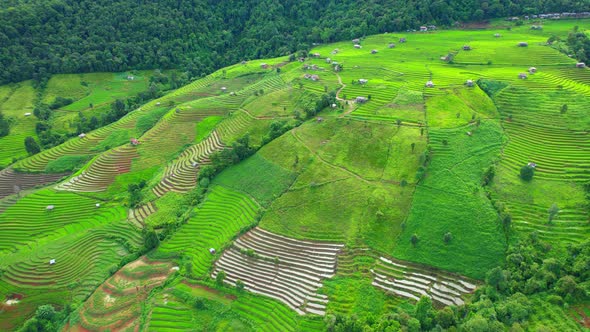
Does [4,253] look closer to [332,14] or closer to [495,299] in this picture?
[495,299]

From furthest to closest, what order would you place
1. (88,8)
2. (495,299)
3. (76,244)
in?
(88,8)
(76,244)
(495,299)

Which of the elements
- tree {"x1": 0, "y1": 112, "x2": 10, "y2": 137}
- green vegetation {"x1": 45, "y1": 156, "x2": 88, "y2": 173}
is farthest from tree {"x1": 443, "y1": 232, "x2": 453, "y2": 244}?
tree {"x1": 0, "y1": 112, "x2": 10, "y2": 137}

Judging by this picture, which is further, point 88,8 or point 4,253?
point 88,8

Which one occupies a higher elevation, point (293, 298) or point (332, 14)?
point (332, 14)

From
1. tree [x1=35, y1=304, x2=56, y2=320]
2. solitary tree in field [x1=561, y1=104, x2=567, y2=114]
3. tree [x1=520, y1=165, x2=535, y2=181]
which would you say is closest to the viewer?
tree [x1=35, y1=304, x2=56, y2=320]

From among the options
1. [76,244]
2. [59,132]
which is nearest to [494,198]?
[76,244]

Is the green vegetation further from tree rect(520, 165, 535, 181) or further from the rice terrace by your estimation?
tree rect(520, 165, 535, 181)
